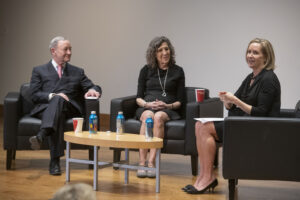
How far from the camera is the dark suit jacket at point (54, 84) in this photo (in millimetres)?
4977

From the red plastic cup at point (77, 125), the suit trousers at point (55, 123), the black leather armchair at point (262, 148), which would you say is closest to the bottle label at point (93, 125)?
the red plastic cup at point (77, 125)

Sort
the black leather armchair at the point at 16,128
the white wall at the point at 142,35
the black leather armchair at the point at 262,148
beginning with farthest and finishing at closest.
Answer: the white wall at the point at 142,35
the black leather armchair at the point at 16,128
the black leather armchair at the point at 262,148

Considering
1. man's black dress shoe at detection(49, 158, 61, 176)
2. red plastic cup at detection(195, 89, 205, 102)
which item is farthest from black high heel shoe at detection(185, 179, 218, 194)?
man's black dress shoe at detection(49, 158, 61, 176)

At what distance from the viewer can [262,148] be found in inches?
144

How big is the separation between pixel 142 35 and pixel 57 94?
294 cm

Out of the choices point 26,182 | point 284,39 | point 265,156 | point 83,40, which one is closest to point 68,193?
point 265,156

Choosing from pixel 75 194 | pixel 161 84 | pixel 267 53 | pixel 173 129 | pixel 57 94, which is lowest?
pixel 173 129

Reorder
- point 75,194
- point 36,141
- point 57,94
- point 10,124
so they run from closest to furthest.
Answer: point 75,194 → point 36,141 → point 10,124 → point 57,94

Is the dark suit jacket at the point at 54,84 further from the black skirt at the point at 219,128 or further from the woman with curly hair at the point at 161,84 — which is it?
the black skirt at the point at 219,128

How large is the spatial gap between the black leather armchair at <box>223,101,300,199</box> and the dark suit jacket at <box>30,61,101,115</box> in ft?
5.80

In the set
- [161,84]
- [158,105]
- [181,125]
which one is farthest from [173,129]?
[161,84]

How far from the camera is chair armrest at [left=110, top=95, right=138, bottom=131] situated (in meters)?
4.93

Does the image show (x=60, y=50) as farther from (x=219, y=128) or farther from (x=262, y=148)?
(x=262, y=148)

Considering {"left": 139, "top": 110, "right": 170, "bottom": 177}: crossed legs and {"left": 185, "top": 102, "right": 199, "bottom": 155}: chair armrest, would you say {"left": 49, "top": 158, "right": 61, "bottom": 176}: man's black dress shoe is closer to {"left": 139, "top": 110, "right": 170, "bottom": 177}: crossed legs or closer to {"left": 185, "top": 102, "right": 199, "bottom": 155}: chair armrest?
{"left": 139, "top": 110, "right": 170, "bottom": 177}: crossed legs
